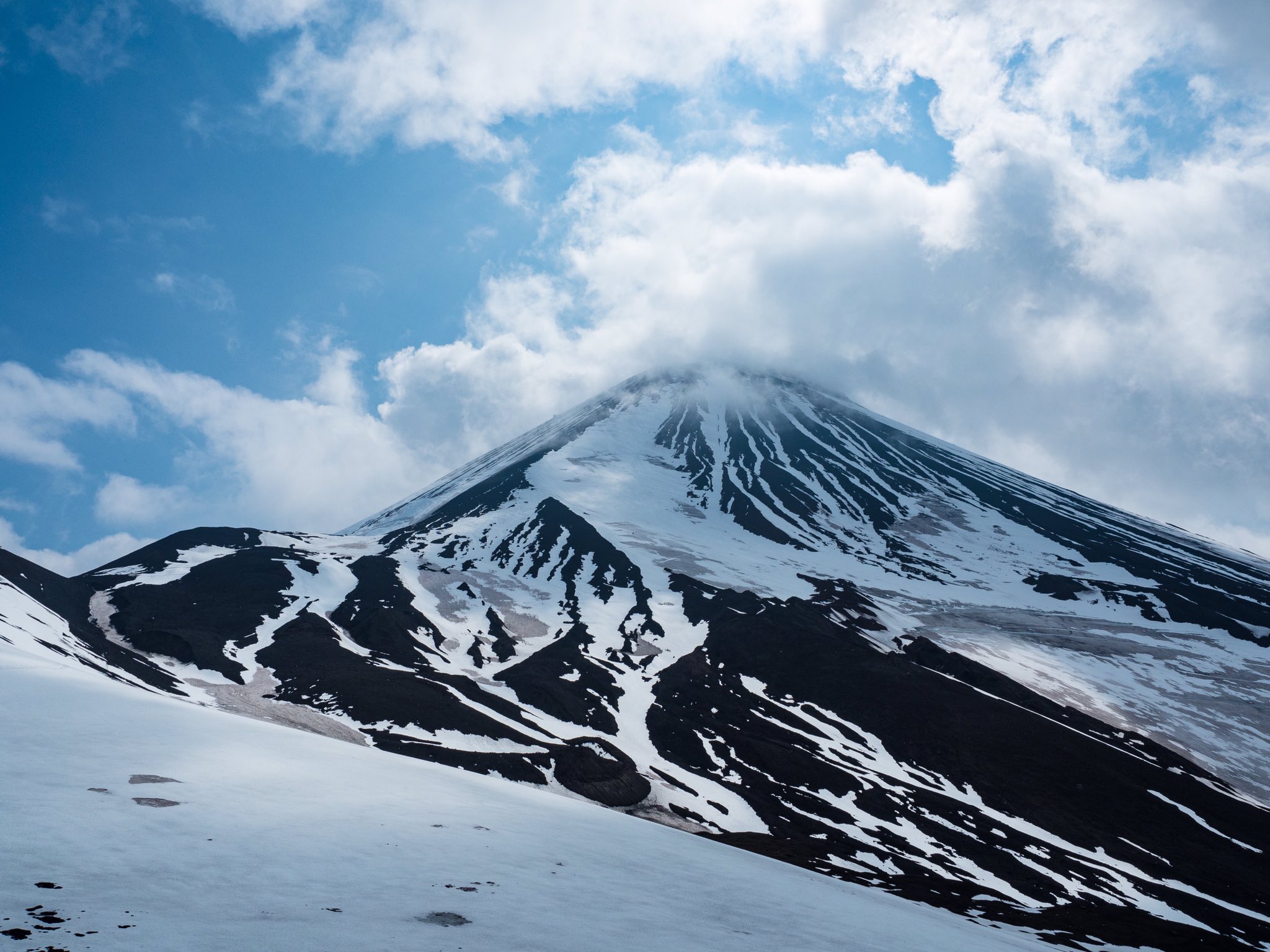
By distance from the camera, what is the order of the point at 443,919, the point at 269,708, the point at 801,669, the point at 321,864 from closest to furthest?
the point at 443,919
the point at 321,864
the point at 269,708
the point at 801,669

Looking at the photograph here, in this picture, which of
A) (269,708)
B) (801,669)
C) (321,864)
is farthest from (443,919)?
(801,669)

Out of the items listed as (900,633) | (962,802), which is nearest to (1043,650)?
(900,633)

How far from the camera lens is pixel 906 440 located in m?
194

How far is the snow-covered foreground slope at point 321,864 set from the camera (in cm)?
1032

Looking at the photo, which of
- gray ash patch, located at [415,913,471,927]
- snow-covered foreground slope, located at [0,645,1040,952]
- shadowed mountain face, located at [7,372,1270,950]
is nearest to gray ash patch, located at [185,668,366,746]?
shadowed mountain face, located at [7,372,1270,950]

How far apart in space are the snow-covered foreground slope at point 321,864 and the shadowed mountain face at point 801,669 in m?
15.1

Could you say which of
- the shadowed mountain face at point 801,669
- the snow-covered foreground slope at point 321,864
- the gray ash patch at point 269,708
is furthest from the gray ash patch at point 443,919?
the gray ash patch at point 269,708

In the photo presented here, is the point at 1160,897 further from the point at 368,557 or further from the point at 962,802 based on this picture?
the point at 368,557

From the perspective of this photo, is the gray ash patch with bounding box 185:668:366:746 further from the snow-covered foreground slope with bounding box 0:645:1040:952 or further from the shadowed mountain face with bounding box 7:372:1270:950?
the snow-covered foreground slope with bounding box 0:645:1040:952

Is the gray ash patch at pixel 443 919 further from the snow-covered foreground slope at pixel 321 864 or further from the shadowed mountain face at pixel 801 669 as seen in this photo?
the shadowed mountain face at pixel 801 669

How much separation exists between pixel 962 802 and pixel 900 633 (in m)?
37.3

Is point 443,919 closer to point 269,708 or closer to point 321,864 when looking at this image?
point 321,864

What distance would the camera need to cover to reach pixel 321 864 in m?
13.3

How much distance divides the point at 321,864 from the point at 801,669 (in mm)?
67381
